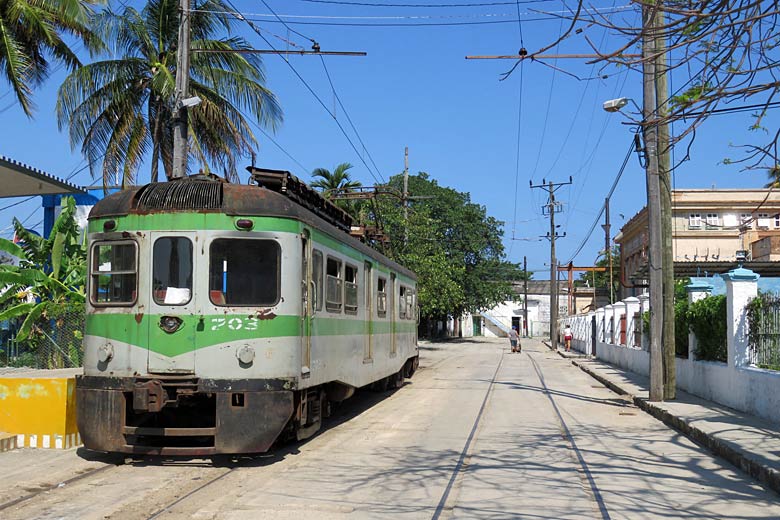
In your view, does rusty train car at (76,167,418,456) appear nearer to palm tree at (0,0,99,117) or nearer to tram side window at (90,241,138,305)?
tram side window at (90,241,138,305)

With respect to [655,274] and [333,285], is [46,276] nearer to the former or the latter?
[333,285]

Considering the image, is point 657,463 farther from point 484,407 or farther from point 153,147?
point 153,147

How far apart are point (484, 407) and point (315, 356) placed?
6600 mm

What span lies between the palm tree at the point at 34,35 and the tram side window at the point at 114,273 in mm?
8879

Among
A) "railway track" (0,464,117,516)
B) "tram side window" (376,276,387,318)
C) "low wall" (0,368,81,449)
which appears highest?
"tram side window" (376,276,387,318)

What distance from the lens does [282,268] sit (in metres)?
9.18

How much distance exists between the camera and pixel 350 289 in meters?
12.3

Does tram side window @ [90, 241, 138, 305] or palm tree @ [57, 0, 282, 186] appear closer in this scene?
tram side window @ [90, 241, 138, 305]

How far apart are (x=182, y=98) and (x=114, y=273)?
6.45m

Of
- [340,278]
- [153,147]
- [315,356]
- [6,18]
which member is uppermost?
[6,18]

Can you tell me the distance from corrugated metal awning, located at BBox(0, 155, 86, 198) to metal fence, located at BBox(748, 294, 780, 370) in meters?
17.1

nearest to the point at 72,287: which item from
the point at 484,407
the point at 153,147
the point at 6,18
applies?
the point at 153,147

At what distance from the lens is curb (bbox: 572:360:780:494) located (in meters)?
8.27

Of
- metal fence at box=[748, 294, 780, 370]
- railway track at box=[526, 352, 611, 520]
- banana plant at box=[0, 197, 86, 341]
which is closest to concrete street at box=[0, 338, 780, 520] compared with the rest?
railway track at box=[526, 352, 611, 520]
